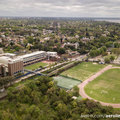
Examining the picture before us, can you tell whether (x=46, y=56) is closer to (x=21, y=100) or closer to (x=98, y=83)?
(x=98, y=83)

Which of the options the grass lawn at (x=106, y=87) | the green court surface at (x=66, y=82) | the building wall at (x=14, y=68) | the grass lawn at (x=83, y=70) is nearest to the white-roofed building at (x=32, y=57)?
the building wall at (x=14, y=68)

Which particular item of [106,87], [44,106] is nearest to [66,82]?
[106,87]

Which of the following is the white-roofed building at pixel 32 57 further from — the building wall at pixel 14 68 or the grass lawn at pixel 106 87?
the grass lawn at pixel 106 87

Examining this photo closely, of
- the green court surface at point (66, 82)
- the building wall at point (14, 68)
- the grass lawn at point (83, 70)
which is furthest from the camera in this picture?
the grass lawn at point (83, 70)

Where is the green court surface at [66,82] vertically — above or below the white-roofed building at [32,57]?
below

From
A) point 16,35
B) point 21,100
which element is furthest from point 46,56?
point 16,35

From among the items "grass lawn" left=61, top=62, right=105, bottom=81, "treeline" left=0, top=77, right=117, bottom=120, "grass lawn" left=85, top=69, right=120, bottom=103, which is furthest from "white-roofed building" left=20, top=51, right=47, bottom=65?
"grass lawn" left=85, top=69, right=120, bottom=103

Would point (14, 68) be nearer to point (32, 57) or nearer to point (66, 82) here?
point (32, 57)

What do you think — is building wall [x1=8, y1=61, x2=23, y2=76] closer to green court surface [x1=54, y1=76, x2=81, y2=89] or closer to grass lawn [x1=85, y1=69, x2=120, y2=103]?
green court surface [x1=54, y1=76, x2=81, y2=89]
